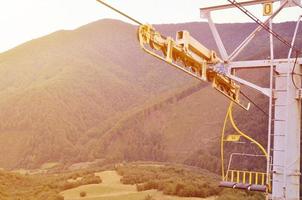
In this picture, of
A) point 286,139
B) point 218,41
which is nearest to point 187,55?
point 218,41

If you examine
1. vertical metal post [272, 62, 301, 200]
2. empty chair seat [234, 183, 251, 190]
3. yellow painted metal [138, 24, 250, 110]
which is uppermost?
yellow painted metal [138, 24, 250, 110]

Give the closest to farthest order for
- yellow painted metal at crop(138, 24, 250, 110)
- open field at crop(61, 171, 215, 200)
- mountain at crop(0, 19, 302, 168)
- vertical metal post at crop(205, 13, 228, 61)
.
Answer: yellow painted metal at crop(138, 24, 250, 110) < vertical metal post at crop(205, 13, 228, 61) < open field at crop(61, 171, 215, 200) < mountain at crop(0, 19, 302, 168)

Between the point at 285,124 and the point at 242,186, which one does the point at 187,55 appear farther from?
the point at 242,186

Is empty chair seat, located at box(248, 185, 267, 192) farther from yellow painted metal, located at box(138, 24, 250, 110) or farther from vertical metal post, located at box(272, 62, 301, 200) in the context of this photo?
yellow painted metal, located at box(138, 24, 250, 110)

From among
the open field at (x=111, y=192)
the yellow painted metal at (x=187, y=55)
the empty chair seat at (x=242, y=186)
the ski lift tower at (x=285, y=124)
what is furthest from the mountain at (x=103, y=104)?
the empty chair seat at (x=242, y=186)

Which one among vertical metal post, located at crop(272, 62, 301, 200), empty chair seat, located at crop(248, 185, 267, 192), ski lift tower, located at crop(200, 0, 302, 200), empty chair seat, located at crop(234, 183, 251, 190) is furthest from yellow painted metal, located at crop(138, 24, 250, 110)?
empty chair seat, located at crop(248, 185, 267, 192)

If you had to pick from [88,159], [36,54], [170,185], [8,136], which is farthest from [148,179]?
[36,54]
